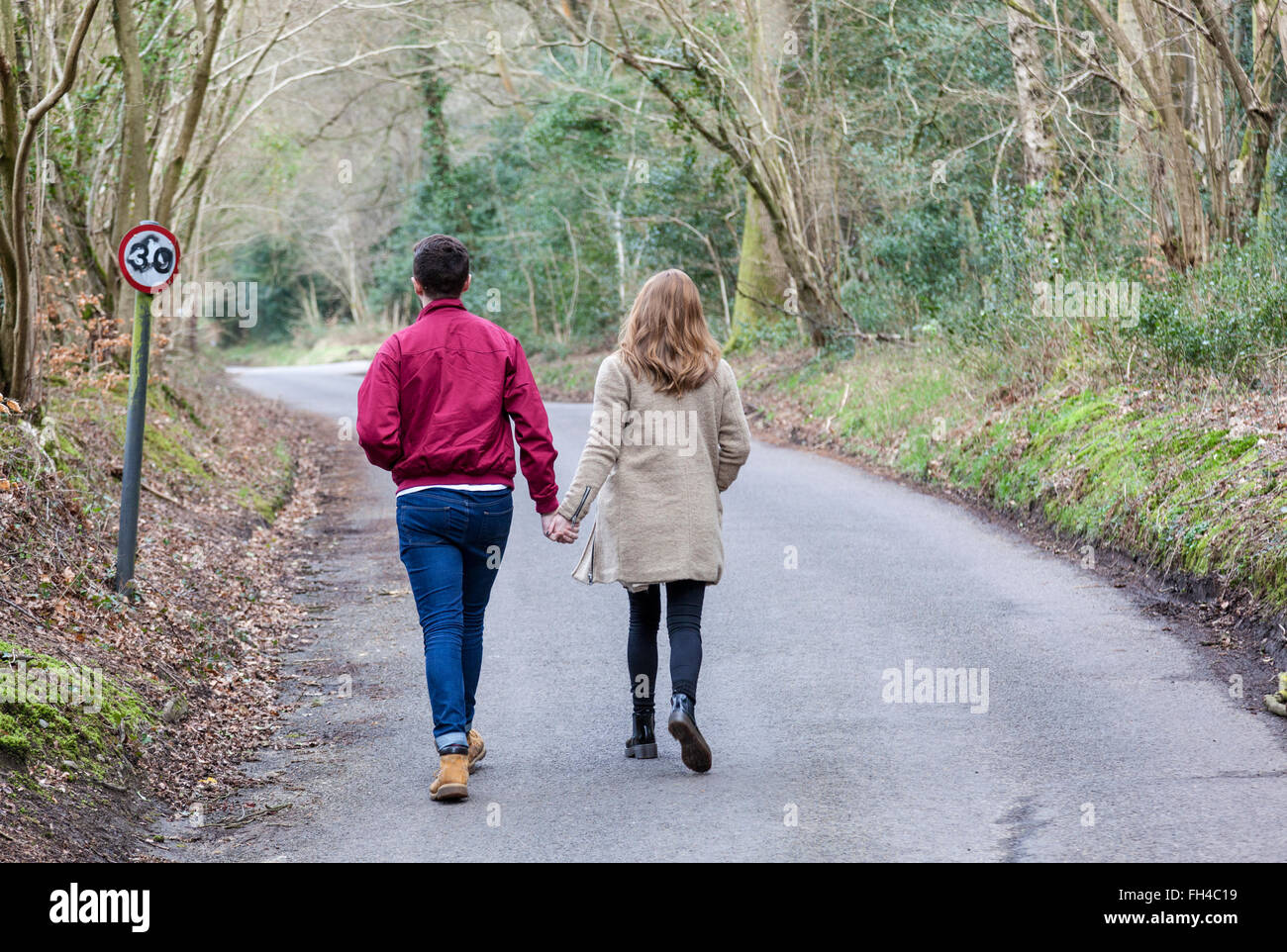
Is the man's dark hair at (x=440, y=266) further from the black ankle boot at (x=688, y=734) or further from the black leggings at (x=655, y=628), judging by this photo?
the black ankle boot at (x=688, y=734)

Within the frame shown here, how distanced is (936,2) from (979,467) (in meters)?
10.8

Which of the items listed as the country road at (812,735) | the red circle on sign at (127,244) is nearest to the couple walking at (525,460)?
the country road at (812,735)

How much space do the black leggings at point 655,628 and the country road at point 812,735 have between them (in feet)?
1.40

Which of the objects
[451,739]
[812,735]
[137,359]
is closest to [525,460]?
[451,739]

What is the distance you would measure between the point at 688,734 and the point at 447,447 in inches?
60.1

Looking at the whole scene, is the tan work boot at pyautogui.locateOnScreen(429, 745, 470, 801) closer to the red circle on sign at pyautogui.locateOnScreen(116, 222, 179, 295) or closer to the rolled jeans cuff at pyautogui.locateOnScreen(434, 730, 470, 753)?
the rolled jeans cuff at pyautogui.locateOnScreen(434, 730, 470, 753)

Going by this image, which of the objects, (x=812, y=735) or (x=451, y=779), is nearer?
(x=451, y=779)

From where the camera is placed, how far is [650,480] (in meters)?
5.59

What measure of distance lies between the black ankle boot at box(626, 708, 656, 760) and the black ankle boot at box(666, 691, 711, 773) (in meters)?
0.38

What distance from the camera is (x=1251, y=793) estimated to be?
5.02m

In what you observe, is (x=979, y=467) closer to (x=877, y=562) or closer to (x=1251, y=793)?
(x=877, y=562)

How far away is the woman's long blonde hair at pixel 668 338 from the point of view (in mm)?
5480

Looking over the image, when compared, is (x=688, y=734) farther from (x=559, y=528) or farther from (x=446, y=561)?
(x=446, y=561)
